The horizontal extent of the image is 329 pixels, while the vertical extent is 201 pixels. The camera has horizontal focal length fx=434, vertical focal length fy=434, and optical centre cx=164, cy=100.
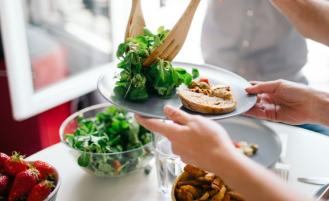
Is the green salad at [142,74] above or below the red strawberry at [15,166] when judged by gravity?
above

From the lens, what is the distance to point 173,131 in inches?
29.0

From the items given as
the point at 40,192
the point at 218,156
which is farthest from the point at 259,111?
the point at 40,192

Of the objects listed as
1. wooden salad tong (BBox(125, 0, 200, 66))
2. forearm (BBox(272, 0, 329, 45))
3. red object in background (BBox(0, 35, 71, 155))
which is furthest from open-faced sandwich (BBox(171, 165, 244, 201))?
red object in background (BBox(0, 35, 71, 155))

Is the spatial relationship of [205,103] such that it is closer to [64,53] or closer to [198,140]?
[198,140]

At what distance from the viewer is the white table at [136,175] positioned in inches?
40.1

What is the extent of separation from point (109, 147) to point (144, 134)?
0.12m

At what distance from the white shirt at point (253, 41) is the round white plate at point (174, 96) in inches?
21.1

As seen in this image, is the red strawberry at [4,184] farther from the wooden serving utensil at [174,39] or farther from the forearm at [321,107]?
the forearm at [321,107]

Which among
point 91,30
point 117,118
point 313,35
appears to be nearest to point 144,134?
point 117,118

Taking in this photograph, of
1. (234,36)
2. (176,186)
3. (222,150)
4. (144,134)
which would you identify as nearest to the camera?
(222,150)

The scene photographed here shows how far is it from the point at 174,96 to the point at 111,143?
225 millimetres

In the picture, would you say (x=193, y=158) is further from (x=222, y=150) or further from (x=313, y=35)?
(x=313, y=35)

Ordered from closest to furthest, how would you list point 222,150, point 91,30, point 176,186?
point 222,150, point 176,186, point 91,30

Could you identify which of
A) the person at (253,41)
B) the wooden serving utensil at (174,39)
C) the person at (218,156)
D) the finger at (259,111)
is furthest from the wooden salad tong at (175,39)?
the person at (253,41)
